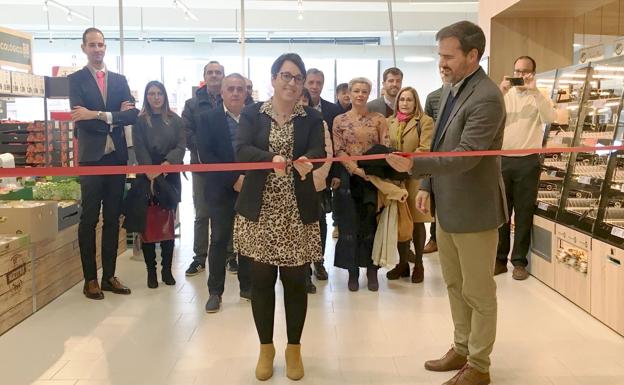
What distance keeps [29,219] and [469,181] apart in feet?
9.67

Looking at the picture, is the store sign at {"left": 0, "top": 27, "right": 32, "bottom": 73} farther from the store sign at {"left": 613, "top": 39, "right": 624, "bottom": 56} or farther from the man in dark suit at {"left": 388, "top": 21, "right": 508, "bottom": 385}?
the store sign at {"left": 613, "top": 39, "right": 624, "bottom": 56}

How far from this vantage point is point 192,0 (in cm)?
1162

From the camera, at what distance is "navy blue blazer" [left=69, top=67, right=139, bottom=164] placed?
13.8 ft

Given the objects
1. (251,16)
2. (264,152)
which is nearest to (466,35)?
(264,152)

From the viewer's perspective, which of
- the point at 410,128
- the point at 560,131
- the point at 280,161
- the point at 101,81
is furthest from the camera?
the point at 560,131

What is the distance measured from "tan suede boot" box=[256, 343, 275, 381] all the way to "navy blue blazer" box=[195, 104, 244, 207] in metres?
1.33

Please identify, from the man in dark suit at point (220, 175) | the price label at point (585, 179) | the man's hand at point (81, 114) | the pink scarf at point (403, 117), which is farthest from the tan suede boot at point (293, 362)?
the price label at point (585, 179)

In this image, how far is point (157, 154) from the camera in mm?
4531

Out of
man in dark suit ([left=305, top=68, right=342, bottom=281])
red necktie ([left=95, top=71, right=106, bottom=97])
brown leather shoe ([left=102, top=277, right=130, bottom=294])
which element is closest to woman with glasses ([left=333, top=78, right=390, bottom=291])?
man in dark suit ([left=305, top=68, right=342, bottom=281])

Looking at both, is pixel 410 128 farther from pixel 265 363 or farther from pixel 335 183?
pixel 265 363

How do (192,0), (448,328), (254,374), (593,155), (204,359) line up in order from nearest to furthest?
(254,374) < (204,359) < (448,328) < (593,155) < (192,0)

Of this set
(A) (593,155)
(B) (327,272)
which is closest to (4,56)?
(B) (327,272)

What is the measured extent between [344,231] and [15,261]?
229 centimetres

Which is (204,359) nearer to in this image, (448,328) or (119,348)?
(119,348)
